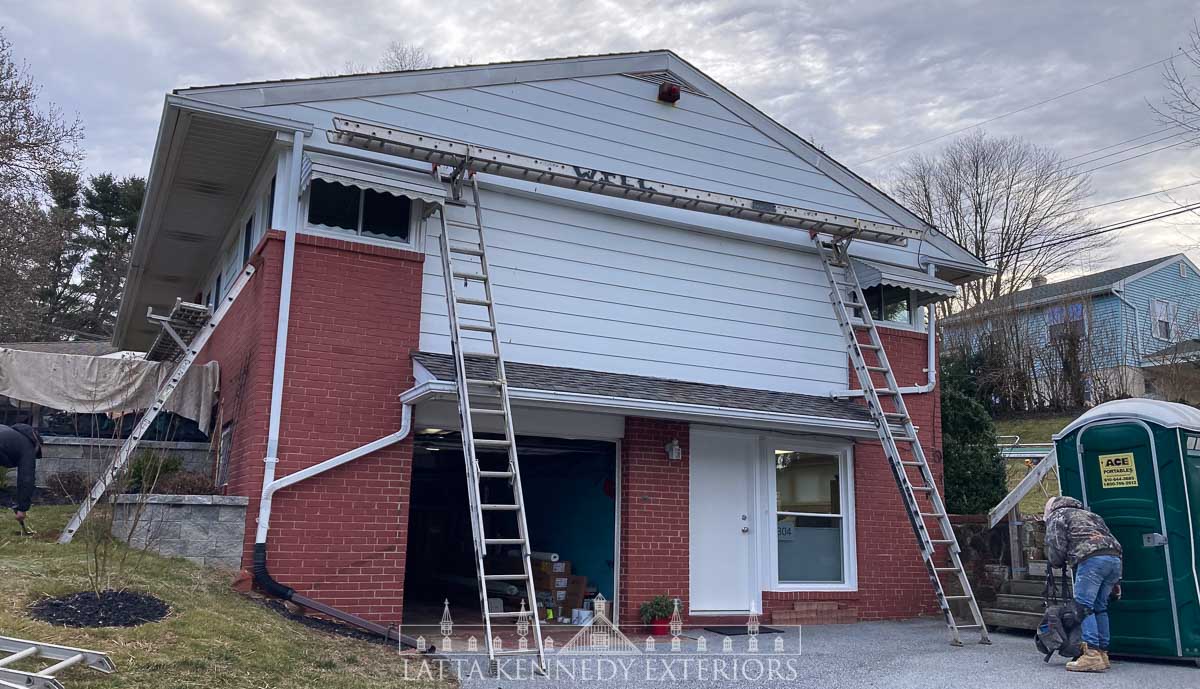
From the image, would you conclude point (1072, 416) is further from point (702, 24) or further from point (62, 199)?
point (62, 199)

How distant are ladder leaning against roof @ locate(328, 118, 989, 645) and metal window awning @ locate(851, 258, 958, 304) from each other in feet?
0.72

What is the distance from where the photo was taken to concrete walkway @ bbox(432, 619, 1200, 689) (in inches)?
258

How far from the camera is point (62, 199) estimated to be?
30.2 metres

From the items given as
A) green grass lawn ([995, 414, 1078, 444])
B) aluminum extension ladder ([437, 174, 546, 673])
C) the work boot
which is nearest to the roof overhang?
aluminum extension ladder ([437, 174, 546, 673])

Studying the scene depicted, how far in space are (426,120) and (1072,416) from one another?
20496 millimetres

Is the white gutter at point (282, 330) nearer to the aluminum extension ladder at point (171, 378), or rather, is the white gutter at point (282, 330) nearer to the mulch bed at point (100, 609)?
the aluminum extension ladder at point (171, 378)

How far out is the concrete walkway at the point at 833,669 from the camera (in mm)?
6551

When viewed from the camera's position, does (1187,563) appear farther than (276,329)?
No

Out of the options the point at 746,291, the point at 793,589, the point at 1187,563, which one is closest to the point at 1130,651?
the point at 1187,563

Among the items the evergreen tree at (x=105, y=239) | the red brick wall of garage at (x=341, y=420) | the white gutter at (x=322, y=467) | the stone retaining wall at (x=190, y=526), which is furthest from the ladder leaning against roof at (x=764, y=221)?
the evergreen tree at (x=105, y=239)

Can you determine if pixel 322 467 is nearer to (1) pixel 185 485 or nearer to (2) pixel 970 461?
(1) pixel 185 485

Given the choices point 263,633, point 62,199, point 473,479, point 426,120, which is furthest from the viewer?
point 62,199

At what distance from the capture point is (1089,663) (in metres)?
7.18

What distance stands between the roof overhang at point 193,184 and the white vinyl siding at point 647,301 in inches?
89.2
